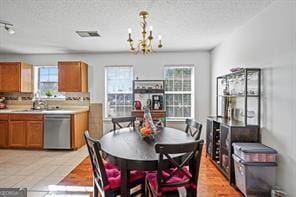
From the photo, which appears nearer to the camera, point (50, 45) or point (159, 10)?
point (159, 10)

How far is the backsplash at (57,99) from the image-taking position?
600 centimetres

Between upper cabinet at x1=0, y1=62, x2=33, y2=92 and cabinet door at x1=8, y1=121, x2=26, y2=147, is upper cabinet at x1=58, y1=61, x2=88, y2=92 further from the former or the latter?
cabinet door at x1=8, y1=121, x2=26, y2=147

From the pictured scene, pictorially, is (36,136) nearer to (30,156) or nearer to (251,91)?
(30,156)

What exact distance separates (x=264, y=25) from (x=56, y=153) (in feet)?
14.9

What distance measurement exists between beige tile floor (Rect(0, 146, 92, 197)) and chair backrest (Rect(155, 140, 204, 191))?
1.55 metres

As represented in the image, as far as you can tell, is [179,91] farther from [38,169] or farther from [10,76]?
[10,76]

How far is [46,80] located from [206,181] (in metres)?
4.84

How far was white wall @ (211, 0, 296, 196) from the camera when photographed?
7.91 feet

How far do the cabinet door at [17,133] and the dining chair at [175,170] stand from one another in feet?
13.3

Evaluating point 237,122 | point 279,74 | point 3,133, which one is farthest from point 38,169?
point 279,74

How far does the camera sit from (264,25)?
3004 mm

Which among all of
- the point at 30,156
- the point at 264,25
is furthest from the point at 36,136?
the point at 264,25

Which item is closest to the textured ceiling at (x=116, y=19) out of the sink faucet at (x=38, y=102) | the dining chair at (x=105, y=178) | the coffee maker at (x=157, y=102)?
the coffee maker at (x=157, y=102)

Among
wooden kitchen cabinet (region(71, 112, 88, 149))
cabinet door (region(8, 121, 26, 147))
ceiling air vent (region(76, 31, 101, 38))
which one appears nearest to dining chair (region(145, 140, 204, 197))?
ceiling air vent (region(76, 31, 101, 38))
